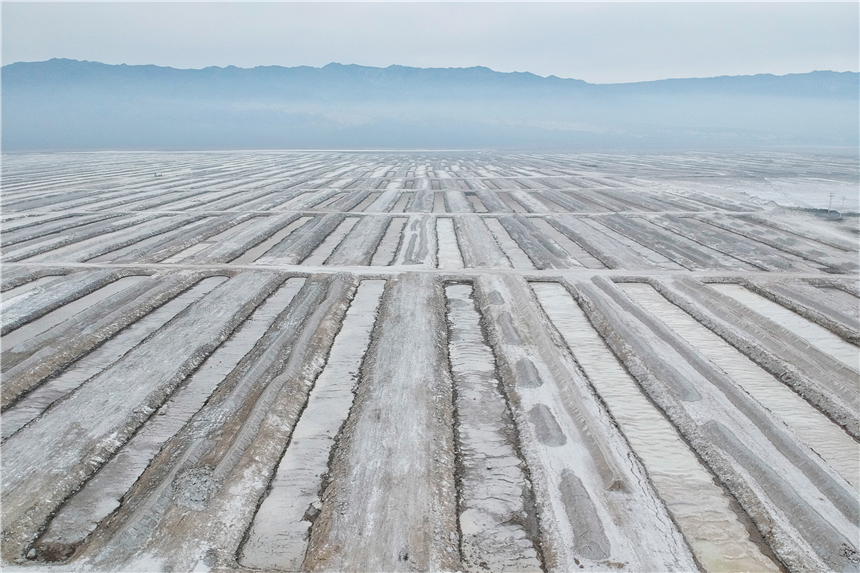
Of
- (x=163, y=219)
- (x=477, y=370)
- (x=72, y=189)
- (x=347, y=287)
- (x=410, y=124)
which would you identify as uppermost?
(x=410, y=124)

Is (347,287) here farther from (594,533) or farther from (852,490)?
(852,490)

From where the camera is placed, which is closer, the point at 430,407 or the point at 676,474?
the point at 676,474

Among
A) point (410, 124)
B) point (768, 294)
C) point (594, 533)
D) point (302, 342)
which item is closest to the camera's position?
point (594, 533)

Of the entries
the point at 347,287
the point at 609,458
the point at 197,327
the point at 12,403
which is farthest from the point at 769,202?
the point at 12,403

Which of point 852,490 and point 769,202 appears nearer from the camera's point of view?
point 852,490

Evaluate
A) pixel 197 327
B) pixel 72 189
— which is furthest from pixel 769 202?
pixel 72 189

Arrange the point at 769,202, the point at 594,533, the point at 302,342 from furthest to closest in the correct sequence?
the point at 769,202, the point at 302,342, the point at 594,533

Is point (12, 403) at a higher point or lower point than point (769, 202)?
lower

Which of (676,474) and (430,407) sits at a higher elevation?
(430,407)
